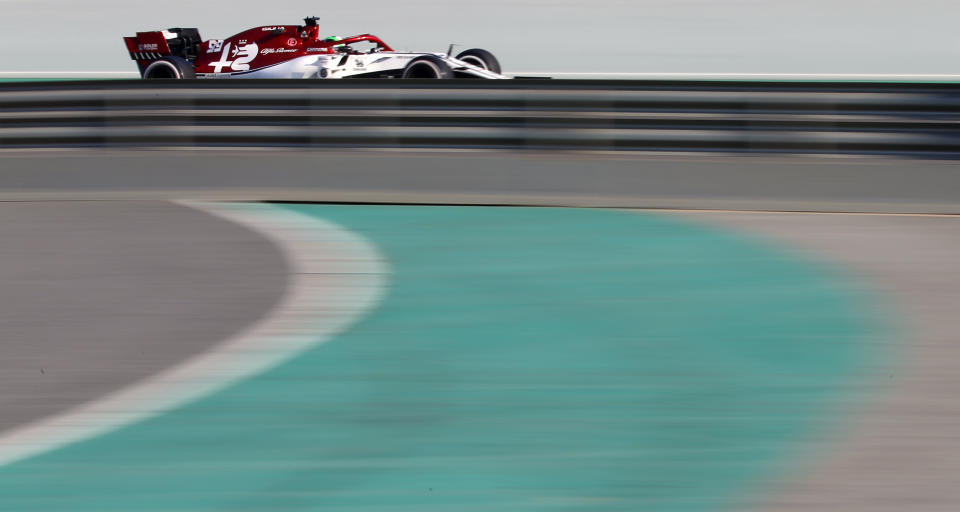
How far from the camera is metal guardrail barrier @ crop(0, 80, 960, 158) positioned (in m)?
10.1

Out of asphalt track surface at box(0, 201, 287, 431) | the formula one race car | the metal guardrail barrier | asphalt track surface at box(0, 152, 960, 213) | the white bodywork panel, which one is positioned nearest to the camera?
asphalt track surface at box(0, 201, 287, 431)

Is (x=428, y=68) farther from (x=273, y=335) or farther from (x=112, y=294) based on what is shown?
(x=273, y=335)

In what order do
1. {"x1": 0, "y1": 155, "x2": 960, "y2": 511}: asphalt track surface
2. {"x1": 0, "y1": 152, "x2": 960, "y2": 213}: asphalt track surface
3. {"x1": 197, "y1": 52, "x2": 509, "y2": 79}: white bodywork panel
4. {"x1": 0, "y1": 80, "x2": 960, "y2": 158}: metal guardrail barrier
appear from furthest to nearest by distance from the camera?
{"x1": 197, "y1": 52, "x2": 509, "y2": 79}: white bodywork panel → {"x1": 0, "y1": 80, "x2": 960, "y2": 158}: metal guardrail barrier → {"x1": 0, "y1": 152, "x2": 960, "y2": 213}: asphalt track surface → {"x1": 0, "y1": 155, "x2": 960, "y2": 511}: asphalt track surface

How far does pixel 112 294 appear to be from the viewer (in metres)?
6.31

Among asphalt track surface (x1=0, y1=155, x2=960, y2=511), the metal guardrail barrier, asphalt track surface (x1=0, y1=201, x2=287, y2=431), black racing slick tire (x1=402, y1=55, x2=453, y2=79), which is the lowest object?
asphalt track surface (x1=0, y1=201, x2=287, y2=431)

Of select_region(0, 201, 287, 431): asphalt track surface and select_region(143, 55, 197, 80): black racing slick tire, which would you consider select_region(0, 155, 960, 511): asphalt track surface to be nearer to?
select_region(0, 201, 287, 431): asphalt track surface

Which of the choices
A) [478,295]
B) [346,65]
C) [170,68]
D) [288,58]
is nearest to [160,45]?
[170,68]

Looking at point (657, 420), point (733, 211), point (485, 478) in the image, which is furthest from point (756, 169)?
point (485, 478)

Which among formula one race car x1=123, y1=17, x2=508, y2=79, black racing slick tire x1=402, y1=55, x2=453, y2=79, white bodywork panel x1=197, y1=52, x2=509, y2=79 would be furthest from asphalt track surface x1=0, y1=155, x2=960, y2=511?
white bodywork panel x1=197, y1=52, x2=509, y2=79

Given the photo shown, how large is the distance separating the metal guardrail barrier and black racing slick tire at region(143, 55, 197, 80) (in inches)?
318

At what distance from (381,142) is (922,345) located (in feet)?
19.8

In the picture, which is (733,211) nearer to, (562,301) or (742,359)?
(562,301)

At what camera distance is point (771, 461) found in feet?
12.8

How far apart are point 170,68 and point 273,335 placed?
1459cm
